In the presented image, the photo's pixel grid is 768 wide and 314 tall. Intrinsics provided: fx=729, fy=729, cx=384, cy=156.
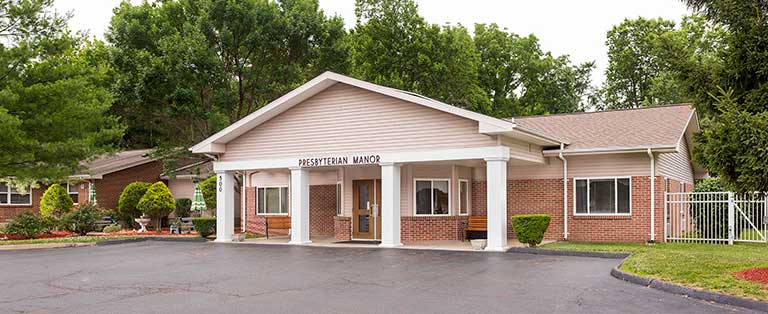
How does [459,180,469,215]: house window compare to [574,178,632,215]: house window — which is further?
[459,180,469,215]: house window

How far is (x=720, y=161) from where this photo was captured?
1249 cm

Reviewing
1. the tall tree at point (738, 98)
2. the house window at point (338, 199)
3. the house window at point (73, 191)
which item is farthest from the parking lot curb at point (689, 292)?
the house window at point (73, 191)

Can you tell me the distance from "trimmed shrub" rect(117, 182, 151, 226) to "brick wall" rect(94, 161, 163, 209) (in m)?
1.88

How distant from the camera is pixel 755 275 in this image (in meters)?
12.0

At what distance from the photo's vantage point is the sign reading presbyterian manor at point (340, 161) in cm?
2161

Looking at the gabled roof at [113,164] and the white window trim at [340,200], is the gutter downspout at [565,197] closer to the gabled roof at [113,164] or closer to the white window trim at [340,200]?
the white window trim at [340,200]

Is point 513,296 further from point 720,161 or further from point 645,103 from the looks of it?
point 645,103

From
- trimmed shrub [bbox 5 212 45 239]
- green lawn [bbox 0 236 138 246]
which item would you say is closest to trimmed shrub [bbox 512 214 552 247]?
green lawn [bbox 0 236 138 246]

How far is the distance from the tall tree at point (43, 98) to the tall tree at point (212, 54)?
4.48 metres

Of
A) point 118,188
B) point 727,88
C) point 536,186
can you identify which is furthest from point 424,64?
point 727,88

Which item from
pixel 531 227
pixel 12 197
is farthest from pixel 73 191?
pixel 531 227

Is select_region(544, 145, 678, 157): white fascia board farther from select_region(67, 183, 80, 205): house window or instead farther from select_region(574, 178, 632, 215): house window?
select_region(67, 183, 80, 205): house window

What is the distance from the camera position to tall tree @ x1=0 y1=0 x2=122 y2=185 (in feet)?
80.5

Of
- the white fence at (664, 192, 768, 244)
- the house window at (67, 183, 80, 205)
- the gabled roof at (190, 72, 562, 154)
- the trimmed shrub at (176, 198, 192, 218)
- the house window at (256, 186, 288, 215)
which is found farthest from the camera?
the house window at (67, 183, 80, 205)
